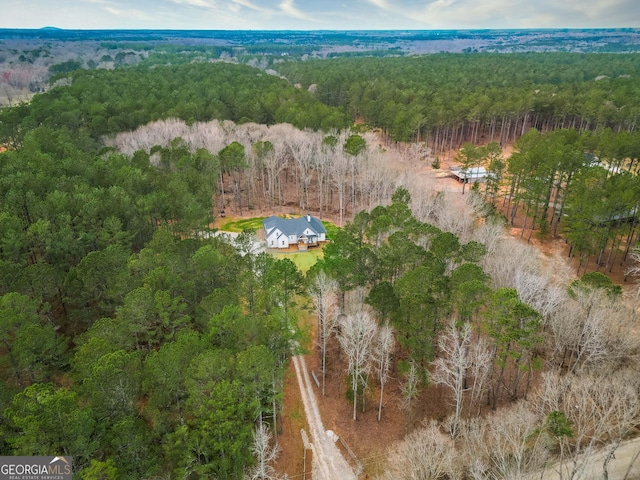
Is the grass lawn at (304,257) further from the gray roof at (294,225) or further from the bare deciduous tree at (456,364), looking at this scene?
the bare deciduous tree at (456,364)

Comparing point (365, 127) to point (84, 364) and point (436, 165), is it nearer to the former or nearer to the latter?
point (436, 165)

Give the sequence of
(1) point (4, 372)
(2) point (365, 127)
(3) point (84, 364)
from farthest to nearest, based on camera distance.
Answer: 1. (2) point (365, 127)
2. (1) point (4, 372)
3. (3) point (84, 364)

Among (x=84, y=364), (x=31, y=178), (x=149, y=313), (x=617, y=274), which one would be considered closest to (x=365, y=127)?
(x=617, y=274)

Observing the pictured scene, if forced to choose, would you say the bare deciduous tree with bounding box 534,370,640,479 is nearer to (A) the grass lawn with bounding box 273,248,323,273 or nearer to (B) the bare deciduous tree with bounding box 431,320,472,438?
(B) the bare deciduous tree with bounding box 431,320,472,438

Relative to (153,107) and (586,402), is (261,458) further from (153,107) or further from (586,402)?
(153,107)

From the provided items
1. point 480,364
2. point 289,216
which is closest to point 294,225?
point 289,216

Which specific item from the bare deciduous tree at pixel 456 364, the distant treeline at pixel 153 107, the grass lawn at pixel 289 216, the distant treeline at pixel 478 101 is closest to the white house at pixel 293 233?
the grass lawn at pixel 289 216

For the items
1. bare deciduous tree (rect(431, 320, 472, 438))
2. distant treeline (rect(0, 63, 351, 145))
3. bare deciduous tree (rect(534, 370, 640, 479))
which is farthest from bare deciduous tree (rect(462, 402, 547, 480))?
distant treeline (rect(0, 63, 351, 145))
